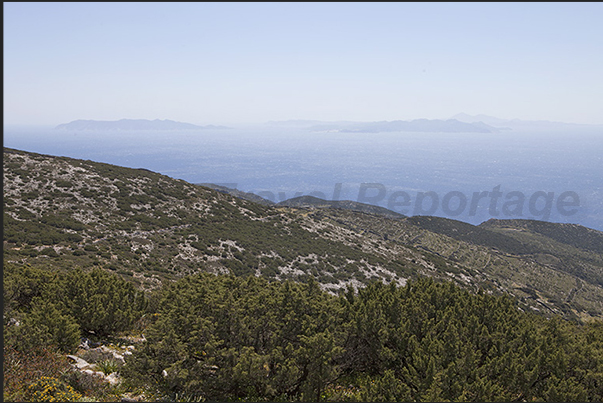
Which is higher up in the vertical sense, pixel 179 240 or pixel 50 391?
pixel 50 391

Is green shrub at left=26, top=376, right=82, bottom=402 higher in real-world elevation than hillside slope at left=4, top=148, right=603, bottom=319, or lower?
higher

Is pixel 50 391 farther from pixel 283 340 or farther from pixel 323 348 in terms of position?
pixel 323 348

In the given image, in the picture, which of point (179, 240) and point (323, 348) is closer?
point (323, 348)

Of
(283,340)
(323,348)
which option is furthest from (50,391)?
(323,348)

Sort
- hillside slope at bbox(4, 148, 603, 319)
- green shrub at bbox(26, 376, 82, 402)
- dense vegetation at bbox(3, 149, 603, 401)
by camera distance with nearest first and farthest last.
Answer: green shrub at bbox(26, 376, 82, 402) < dense vegetation at bbox(3, 149, 603, 401) < hillside slope at bbox(4, 148, 603, 319)

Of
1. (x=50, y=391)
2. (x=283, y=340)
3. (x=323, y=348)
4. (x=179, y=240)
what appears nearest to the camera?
(x=50, y=391)

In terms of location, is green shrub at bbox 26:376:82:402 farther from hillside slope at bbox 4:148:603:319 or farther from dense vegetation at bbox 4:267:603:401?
hillside slope at bbox 4:148:603:319

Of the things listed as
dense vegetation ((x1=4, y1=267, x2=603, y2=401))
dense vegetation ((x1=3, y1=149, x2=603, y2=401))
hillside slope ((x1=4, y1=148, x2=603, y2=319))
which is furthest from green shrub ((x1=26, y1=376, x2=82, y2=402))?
hillside slope ((x1=4, y1=148, x2=603, y2=319))

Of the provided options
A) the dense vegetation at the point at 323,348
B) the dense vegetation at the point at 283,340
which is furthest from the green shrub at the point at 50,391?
the dense vegetation at the point at 323,348

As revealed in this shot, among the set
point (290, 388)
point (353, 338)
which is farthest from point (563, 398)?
point (290, 388)

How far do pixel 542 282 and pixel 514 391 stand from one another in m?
73.0

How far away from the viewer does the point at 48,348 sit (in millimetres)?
8227

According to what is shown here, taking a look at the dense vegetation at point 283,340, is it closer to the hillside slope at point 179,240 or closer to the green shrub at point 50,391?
the green shrub at point 50,391

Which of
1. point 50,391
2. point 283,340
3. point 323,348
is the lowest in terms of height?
point 50,391
